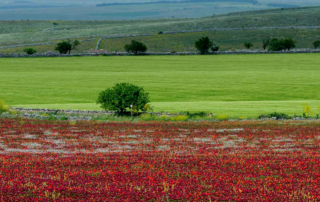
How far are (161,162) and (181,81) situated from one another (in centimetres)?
4890

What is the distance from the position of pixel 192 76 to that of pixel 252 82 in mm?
10863

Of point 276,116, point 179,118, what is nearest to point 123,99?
point 179,118

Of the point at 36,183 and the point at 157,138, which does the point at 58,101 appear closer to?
the point at 157,138

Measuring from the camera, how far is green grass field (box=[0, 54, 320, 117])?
163 ft

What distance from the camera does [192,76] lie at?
73625mm

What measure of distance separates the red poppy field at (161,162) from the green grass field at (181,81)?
12.1 m

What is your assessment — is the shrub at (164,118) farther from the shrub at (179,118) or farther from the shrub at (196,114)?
the shrub at (196,114)

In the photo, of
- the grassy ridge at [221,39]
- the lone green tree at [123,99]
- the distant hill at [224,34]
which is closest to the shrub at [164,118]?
the lone green tree at [123,99]

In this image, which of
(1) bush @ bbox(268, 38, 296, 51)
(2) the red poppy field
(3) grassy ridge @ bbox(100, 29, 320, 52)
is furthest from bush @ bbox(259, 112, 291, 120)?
(3) grassy ridge @ bbox(100, 29, 320, 52)

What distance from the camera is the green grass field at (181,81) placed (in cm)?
4963

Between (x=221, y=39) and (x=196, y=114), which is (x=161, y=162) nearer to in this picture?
(x=196, y=114)

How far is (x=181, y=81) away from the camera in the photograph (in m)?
68.4

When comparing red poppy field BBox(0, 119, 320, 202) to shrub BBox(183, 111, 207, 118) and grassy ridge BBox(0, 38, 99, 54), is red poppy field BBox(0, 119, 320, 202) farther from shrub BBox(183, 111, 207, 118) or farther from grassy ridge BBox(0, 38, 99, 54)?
grassy ridge BBox(0, 38, 99, 54)

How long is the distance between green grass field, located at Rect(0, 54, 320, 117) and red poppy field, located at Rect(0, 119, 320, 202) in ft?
39.8
